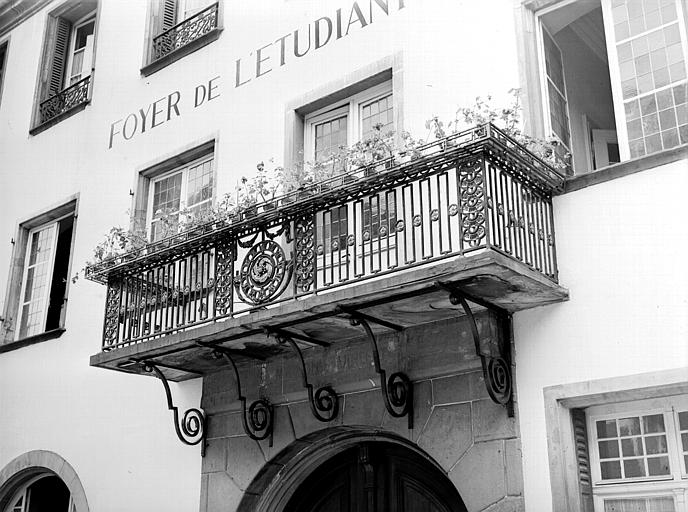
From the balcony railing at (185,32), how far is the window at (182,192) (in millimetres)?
1548

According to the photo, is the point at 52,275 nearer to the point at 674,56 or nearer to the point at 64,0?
the point at 64,0

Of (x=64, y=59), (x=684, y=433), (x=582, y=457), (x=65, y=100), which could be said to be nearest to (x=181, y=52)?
(x=65, y=100)

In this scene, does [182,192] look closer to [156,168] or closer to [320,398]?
[156,168]

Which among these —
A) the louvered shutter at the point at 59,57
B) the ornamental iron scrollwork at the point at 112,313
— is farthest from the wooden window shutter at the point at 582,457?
the louvered shutter at the point at 59,57

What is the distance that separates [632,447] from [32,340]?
7289mm

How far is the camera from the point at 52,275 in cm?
1190

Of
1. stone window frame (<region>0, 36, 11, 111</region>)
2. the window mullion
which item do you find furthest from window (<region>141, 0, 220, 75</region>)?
the window mullion

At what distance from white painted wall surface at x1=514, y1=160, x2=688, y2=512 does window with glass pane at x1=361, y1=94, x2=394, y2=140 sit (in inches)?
84.4

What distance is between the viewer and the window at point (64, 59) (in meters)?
13.0

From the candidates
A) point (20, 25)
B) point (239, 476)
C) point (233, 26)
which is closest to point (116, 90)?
point (233, 26)

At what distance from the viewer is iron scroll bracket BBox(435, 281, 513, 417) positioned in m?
6.81

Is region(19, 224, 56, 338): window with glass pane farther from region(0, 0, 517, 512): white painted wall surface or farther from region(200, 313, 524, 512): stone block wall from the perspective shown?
region(200, 313, 524, 512): stone block wall

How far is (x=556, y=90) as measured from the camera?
8180mm

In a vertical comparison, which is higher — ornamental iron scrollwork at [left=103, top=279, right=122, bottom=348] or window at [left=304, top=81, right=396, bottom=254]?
window at [left=304, top=81, right=396, bottom=254]
